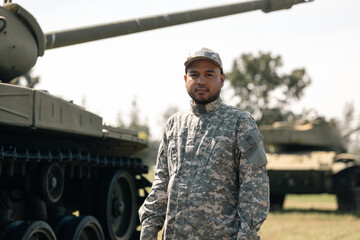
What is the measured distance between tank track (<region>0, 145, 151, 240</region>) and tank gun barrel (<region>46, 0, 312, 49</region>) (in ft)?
5.11

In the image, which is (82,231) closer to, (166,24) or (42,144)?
(42,144)

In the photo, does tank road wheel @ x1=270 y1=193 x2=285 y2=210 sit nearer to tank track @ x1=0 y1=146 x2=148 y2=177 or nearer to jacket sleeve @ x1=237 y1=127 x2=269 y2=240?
tank track @ x1=0 y1=146 x2=148 y2=177

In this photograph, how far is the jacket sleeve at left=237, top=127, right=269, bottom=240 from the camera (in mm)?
3330

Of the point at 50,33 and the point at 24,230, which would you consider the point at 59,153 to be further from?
the point at 50,33

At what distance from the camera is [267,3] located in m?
9.68

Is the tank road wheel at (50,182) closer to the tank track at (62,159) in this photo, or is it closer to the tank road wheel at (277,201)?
the tank track at (62,159)

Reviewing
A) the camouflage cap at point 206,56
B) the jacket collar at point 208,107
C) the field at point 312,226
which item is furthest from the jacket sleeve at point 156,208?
the field at point 312,226

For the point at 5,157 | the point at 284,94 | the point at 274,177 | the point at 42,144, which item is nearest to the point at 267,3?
the point at 42,144

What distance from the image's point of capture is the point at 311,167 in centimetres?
1656

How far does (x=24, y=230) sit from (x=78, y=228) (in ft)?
3.85

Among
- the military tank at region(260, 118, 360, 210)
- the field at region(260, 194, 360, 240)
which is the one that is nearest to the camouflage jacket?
the field at region(260, 194, 360, 240)

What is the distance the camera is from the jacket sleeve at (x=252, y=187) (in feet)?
10.9

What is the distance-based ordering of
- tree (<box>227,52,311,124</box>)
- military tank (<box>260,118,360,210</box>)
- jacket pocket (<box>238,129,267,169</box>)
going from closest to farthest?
jacket pocket (<box>238,129,267,169</box>), military tank (<box>260,118,360,210</box>), tree (<box>227,52,311,124</box>)

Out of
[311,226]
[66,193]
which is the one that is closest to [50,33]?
[66,193]
